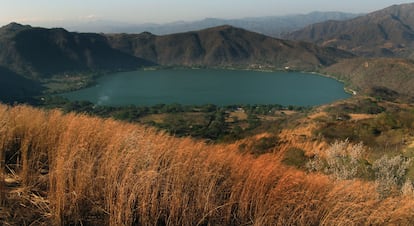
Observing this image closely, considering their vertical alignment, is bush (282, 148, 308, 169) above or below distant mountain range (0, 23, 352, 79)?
above

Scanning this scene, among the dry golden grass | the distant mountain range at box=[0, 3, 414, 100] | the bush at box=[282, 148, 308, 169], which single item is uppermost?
the dry golden grass

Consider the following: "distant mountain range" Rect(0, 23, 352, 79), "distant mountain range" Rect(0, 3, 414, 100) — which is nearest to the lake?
"distant mountain range" Rect(0, 3, 414, 100)

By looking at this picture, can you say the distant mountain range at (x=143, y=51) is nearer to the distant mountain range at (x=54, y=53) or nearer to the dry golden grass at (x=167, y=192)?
the distant mountain range at (x=54, y=53)

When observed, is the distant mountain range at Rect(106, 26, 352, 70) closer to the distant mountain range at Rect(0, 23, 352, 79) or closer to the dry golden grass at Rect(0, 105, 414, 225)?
the distant mountain range at Rect(0, 23, 352, 79)

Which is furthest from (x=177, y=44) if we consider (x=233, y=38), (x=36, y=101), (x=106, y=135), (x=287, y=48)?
(x=106, y=135)

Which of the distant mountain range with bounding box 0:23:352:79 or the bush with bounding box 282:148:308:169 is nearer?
the bush with bounding box 282:148:308:169

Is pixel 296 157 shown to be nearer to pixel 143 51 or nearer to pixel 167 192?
pixel 167 192

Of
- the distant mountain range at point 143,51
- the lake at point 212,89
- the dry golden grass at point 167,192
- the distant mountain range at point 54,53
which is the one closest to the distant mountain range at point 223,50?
the distant mountain range at point 143,51
